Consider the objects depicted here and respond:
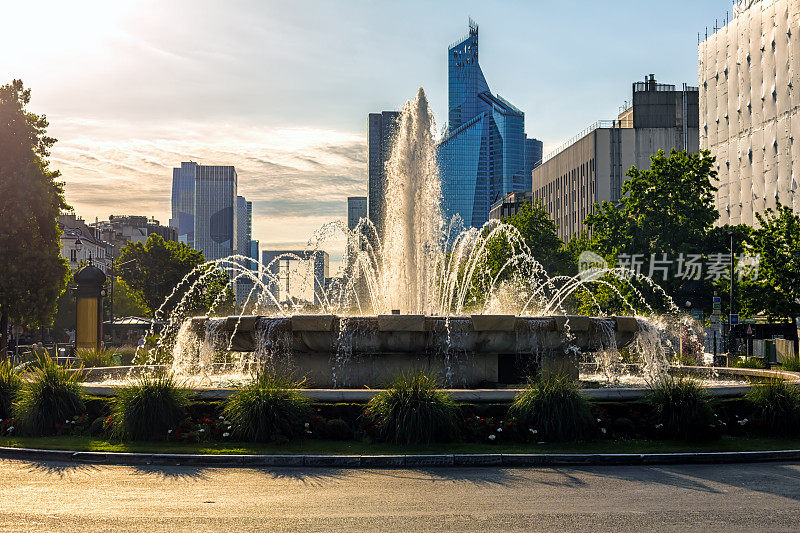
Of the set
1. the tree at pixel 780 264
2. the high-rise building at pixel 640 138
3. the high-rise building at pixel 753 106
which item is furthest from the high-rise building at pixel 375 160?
the tree at pixel 780 264

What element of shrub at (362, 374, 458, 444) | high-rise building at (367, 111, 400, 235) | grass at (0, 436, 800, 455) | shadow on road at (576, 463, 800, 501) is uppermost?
high-rise building at (367, 111, 400, 235)

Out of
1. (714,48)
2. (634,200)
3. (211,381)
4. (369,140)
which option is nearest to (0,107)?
(211,381)

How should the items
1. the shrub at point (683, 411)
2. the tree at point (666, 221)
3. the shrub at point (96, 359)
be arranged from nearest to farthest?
the shrub at point (683, 411), the shrub at point (96, 359), the tree at point (666, 221)

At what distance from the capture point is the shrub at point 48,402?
15.7 m

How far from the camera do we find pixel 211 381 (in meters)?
20.3

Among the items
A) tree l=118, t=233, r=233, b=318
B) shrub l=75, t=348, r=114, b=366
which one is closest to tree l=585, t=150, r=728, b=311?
shrub l=75, t=348, r=114, b=366

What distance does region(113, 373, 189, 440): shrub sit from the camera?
1469cm

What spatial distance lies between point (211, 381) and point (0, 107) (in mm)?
25291

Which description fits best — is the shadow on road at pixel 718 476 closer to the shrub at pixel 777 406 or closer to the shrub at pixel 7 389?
the shrub at pixel 777 406

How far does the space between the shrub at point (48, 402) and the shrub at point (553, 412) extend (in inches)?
325

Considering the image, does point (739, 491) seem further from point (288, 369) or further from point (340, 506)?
point (288, 369)

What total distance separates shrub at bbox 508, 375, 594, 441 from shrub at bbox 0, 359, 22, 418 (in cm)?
990

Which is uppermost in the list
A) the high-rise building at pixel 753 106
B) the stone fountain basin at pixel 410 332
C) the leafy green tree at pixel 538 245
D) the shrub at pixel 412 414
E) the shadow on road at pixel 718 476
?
the high-rise building at pixel 753 106

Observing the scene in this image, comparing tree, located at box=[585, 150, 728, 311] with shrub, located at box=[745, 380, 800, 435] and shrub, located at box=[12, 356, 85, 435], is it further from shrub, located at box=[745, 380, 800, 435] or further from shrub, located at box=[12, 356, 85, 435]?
shrub, located at box=[12, 356, 85, 435]
